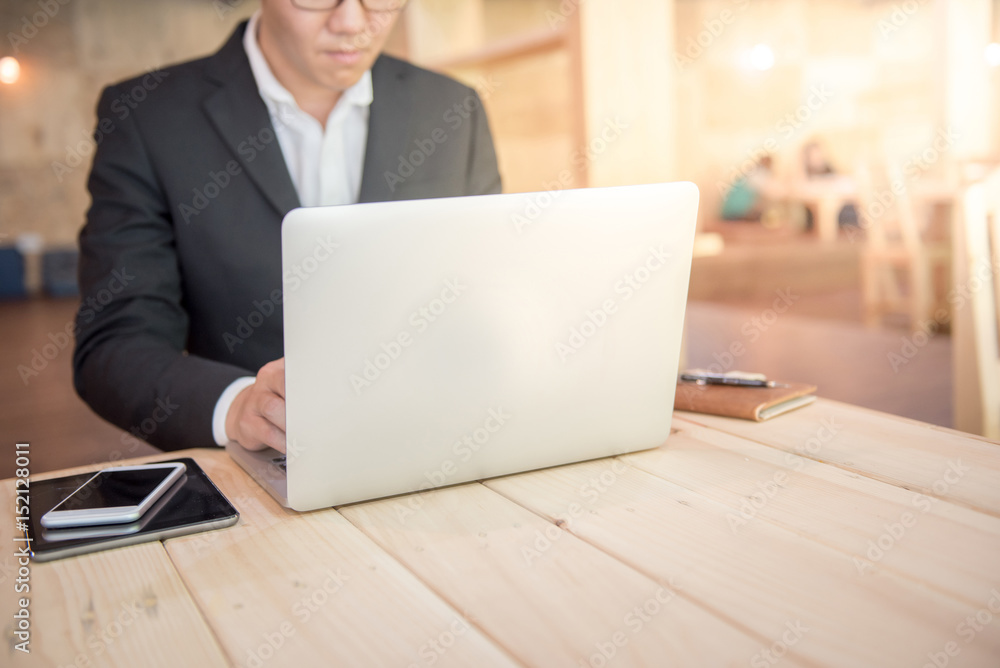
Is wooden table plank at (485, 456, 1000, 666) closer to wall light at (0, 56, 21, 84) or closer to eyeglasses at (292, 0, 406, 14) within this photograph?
eyeglasses at (292, 0, 406, 14)

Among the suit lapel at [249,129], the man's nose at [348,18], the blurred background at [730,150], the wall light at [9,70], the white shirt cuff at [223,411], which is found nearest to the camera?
the white shirt cuff at [223,411]

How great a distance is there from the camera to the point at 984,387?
1.45 metres

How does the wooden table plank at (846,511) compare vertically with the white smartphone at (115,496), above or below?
below

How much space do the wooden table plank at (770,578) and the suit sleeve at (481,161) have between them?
1010 millimetres

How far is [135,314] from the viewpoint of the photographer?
127 centimetres

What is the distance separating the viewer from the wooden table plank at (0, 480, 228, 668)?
537 mm

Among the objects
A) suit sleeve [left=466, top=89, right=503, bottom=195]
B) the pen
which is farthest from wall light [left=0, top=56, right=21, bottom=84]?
the pen

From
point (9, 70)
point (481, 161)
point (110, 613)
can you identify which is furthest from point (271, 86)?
point (9, 70)

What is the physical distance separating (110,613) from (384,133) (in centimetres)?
108

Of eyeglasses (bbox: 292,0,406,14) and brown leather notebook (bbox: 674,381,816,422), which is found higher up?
eyeglasses (bbox: 292,0,406,14)

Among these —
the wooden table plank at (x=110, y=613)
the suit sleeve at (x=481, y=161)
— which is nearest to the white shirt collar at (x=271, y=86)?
the suit sleeve at (x=481, y=161)

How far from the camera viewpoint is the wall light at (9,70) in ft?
20.2

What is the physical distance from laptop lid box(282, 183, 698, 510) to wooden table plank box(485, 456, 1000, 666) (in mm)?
84

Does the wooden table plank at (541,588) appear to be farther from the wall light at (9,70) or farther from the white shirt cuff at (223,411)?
the wall light at (9,70)
